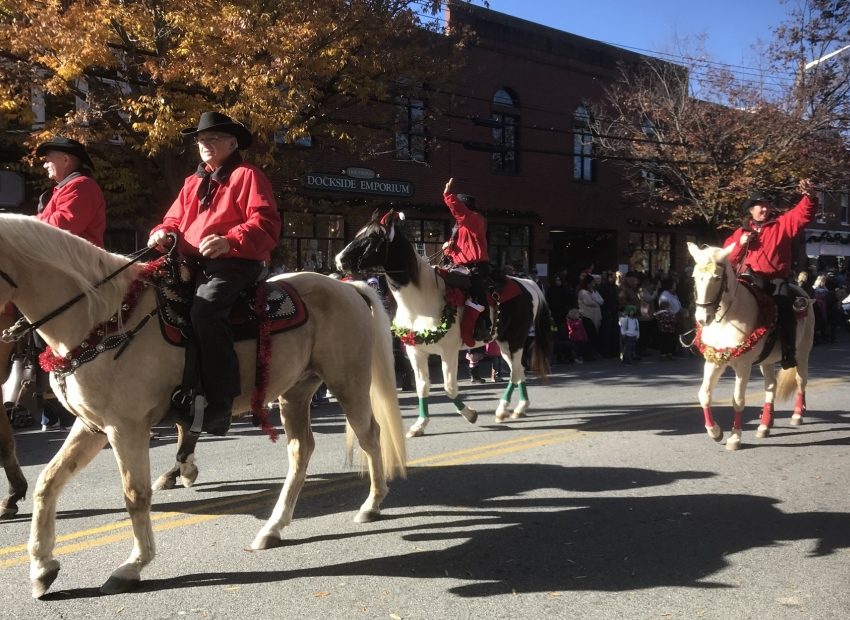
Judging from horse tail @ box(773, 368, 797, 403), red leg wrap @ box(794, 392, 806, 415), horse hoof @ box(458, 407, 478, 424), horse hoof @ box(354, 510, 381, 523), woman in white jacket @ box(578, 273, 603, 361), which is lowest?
horse hoof @ box(354, 510, 381, 523)

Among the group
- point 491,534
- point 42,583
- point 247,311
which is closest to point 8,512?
point 42,583

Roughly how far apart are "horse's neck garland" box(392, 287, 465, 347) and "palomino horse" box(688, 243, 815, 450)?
8.42 feet

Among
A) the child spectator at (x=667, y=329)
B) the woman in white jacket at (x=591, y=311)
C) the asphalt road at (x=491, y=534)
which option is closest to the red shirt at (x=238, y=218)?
the asphalt road at (x=491, y=534)

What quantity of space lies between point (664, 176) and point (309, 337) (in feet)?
74.9

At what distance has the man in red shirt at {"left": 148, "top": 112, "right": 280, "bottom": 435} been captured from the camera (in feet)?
13.5

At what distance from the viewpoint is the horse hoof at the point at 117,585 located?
3.91 metres

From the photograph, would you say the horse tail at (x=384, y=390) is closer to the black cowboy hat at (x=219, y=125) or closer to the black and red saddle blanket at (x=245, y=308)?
the black and red saddle blanket at (x=245, y=308)

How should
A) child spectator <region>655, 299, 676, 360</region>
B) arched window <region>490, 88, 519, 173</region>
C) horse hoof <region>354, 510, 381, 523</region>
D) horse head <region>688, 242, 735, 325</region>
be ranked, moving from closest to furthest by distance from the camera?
1. horse hoof <region>354, 510, 381, 523</region>
2. horse head <region>688, 242, 735, 325</region>
3. child spectator <region>655, 299, 676, 360</region>
4. arched window <region>490, 88, 519, 173</region>

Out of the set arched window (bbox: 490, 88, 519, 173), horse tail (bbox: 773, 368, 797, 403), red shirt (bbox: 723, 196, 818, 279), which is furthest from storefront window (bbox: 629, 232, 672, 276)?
red shirt (bbox: 723, 196, 818, 279)

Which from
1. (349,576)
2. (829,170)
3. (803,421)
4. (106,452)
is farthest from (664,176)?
(349,576)

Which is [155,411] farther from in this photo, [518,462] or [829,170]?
[829,170]

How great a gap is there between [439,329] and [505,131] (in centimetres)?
1803

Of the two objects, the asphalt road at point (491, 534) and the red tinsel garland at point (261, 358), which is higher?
the red tinsel garland at point (261, 358)

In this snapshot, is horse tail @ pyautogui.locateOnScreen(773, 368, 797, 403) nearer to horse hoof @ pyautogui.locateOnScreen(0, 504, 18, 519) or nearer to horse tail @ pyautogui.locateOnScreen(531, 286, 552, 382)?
horse tail @ pyautogui.locateOnScreen(531, 286, 552, 382)
